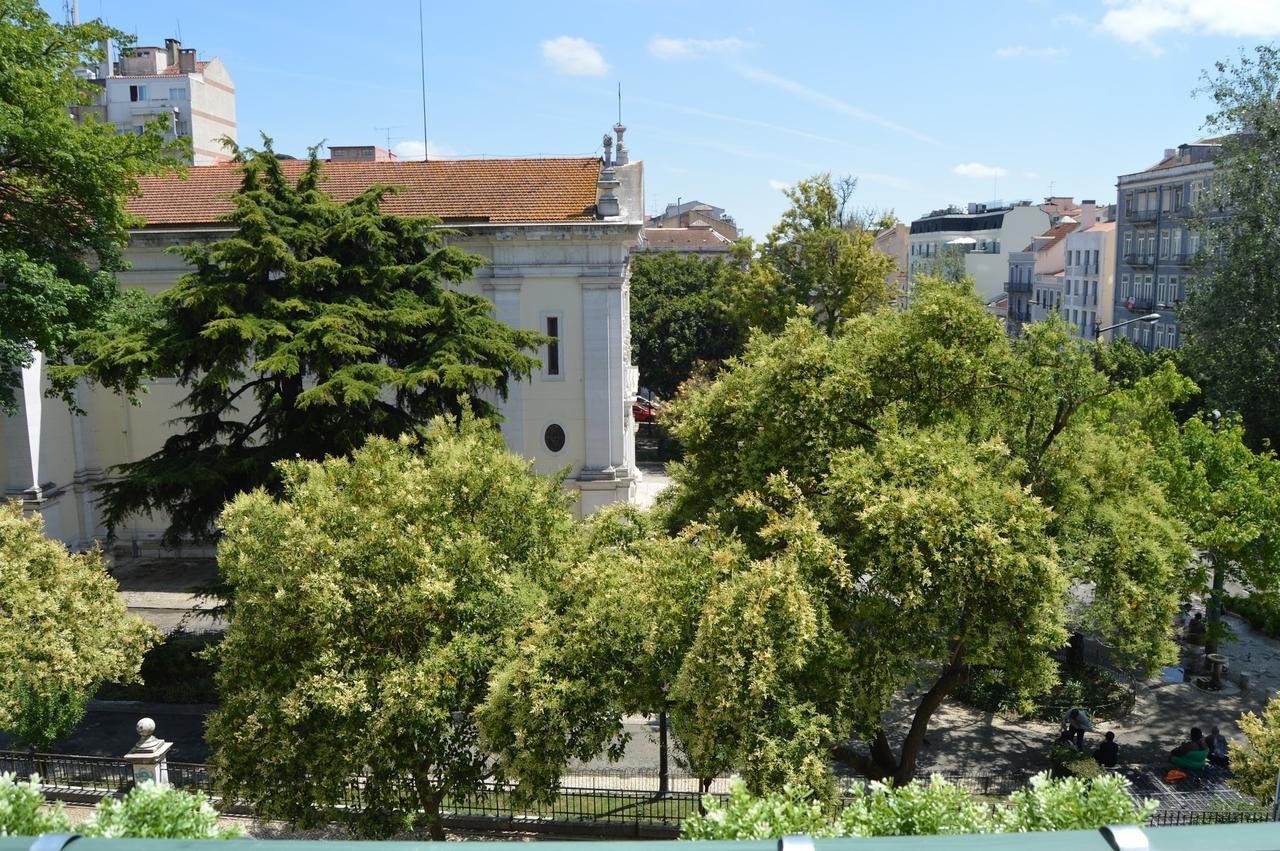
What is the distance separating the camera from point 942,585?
559 inches

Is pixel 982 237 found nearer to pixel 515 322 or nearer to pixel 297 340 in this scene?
pixel 515 322

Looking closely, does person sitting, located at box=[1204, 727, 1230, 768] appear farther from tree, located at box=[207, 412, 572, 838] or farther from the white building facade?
the white building facade

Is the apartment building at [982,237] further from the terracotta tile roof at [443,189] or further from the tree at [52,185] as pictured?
the tree at [52,185]

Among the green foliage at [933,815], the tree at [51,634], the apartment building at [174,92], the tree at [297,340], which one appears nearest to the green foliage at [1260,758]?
the green foliage at [933,815]

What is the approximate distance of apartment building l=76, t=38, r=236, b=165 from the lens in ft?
220

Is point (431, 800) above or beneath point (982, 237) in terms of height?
beneath

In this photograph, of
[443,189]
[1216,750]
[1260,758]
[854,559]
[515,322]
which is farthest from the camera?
[443,189]

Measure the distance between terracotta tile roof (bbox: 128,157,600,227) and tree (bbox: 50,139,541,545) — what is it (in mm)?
8885

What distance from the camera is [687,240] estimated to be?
358ft

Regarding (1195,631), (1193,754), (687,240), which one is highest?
(687,240)

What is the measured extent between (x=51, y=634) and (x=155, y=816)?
13594mm

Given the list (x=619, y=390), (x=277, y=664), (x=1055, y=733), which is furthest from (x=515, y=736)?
(x=619, y=390)

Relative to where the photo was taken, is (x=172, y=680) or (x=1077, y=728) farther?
(x=172, y=680)

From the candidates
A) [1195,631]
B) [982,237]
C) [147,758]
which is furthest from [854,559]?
[982,237]
